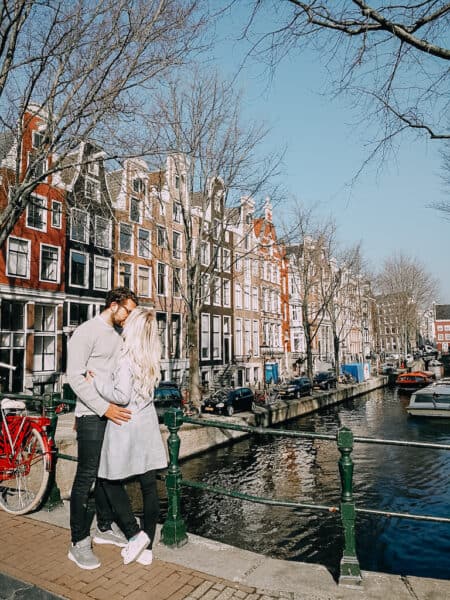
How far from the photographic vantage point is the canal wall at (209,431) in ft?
37.4

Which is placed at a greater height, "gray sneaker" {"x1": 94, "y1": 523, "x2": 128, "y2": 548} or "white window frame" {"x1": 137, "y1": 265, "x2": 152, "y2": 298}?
"white window frame" {"x1": 137, "y1": 265, "x2": 152, "y2": 298}

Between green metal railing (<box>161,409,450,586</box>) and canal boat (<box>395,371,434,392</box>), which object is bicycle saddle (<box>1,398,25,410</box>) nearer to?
green metal railing (<box>161,409,450,586</box>)

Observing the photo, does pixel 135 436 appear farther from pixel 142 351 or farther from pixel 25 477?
pixel 25 477

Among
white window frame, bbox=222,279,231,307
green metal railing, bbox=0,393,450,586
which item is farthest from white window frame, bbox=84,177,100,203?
white window frame, bbox=222,279,231,307

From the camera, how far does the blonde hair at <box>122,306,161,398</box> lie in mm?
3299

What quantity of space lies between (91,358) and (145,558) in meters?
1.46

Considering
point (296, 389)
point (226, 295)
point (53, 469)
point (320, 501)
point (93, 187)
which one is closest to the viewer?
point (53, 469)

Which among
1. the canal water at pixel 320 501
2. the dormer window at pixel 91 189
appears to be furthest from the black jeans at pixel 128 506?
the dormer window at pixel 91 189

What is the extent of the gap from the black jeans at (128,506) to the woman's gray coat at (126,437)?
0.10m

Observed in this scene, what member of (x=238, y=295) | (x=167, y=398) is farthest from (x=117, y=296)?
(x=238, y=295)

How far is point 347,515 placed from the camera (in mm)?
3338

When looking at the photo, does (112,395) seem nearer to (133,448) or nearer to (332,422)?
(133,448)

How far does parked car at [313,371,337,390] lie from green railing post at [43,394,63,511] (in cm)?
3264

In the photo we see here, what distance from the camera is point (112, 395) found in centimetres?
328
